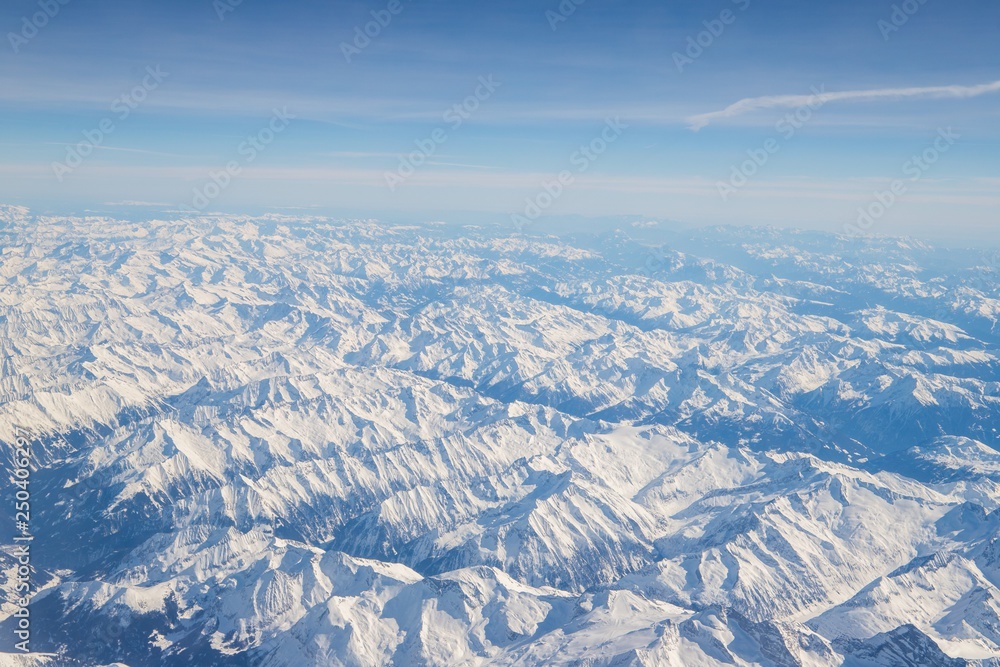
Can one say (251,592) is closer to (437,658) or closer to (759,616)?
(437,658)

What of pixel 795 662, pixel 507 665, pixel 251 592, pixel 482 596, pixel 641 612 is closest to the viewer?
pixel 795 662

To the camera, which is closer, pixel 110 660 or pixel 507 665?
pixel 507 665

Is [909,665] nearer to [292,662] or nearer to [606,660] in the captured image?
[606,660]

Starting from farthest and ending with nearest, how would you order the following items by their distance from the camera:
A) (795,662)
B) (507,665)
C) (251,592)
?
(251,592), (507,665), (795,662)

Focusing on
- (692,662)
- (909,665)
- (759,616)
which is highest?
(692,662)

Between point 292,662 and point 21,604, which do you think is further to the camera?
point 21,604

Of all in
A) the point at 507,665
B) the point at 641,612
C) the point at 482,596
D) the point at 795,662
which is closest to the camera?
the point at 795,662

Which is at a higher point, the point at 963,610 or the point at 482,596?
the point at 482,596

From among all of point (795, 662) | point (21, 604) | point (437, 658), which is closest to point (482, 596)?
point (437, 658)

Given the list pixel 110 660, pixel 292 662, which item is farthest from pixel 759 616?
pixel 110 660
